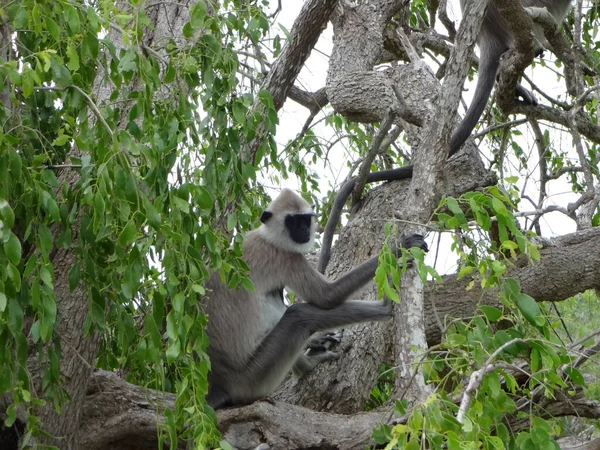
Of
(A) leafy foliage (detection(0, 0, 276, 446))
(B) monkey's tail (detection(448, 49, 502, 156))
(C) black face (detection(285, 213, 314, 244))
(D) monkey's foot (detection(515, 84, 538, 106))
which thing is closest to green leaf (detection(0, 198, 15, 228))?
(A) leafy foliage (detection(0, 0, 276, 446))

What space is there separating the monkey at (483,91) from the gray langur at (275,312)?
201 millimetres

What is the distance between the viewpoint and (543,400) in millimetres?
3484

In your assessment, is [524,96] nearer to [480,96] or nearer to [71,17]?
[480,96]

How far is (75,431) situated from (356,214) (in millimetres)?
2072

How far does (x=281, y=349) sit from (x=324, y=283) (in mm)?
434

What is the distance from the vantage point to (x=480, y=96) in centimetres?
608

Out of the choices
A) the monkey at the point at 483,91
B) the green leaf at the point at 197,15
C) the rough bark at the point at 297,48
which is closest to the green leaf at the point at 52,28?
the green leaf at the point at 197,15

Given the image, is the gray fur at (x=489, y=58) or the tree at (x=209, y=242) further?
the gray fur at (x=489, y=58)

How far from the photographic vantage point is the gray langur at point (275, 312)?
15.1 feet

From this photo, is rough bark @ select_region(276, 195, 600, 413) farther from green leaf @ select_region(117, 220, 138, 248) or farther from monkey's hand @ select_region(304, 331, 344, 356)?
green leaf @ select_region(117, 220, 138, 248)

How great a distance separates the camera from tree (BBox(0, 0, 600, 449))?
2504 millimetres

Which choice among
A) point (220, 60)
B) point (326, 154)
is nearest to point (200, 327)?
point (220, 60)

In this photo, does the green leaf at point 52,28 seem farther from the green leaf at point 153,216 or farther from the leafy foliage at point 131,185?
the green leaf at point 153,216

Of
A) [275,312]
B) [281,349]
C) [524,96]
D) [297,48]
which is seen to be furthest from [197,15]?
[524,96]
